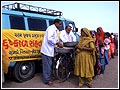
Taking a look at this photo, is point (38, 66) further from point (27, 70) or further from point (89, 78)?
point (89, 78)

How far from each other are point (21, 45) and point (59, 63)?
1.26 metres

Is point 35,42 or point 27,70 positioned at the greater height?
point 35,42

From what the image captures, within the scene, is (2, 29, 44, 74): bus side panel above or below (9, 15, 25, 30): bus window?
below

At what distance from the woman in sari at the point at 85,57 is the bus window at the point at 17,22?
2096mm

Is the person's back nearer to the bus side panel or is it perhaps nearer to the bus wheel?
the bus side panel

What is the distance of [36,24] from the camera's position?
739cm

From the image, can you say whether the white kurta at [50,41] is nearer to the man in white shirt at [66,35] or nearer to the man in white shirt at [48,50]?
the man in white shirt at [48,50]

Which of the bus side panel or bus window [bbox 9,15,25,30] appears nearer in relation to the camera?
the bus side panel

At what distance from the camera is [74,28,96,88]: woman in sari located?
5.71m

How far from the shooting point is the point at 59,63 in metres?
6.17

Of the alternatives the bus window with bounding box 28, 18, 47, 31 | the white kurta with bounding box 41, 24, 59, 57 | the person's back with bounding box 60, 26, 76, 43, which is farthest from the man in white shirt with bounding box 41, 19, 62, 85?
the bus window with bounding box 28, 18, 47, 31

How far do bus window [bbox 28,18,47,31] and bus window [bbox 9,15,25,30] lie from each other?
325 millimetres

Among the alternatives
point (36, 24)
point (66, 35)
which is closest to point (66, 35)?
point (66, 35)

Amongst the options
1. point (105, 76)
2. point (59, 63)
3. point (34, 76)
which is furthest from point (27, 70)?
point (105, 76)
